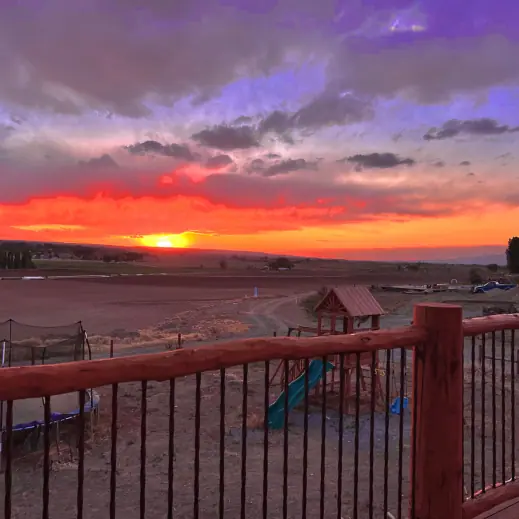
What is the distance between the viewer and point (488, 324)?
3701mm

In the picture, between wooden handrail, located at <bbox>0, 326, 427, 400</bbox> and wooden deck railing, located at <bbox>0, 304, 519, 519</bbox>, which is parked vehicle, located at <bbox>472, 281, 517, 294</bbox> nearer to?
wooden deck railing, located at <bbox>0, 304, 519, 519</bbox>

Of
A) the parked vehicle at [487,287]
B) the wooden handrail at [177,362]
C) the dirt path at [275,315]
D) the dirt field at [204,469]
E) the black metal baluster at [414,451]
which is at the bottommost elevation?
the dirt path at [275,315]

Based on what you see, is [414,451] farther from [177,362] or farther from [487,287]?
[487,287]

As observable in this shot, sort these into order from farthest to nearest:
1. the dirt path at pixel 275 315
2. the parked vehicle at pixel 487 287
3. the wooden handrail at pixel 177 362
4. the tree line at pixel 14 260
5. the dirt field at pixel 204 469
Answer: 1. the tree line at pixel 14 260
2. the parked vehicle at pixel 487 287
3. the dirt path at pixel 275 315
4. the dirt field at pixel 204 469
5. the wooden handrail at pixel 177 362

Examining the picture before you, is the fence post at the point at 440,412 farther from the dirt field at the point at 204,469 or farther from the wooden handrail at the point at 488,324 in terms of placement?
the dirt field at the point at 204,469

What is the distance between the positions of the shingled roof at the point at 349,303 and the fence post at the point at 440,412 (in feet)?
28.5

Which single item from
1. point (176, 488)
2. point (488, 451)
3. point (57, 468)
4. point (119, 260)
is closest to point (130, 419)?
point (57, 468)

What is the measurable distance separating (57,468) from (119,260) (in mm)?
148118

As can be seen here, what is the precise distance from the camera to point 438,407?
3225 millimetres

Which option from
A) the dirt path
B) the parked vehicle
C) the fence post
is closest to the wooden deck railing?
the fence post

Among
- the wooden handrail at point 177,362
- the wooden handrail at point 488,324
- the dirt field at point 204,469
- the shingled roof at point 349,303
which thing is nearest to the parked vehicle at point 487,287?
the shingled roof at point 349,303

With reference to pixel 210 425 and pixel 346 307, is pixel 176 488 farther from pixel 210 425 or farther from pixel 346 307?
pixel 346 307

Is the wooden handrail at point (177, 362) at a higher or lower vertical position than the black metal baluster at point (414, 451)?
higher

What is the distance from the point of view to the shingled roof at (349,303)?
39.9 feet
